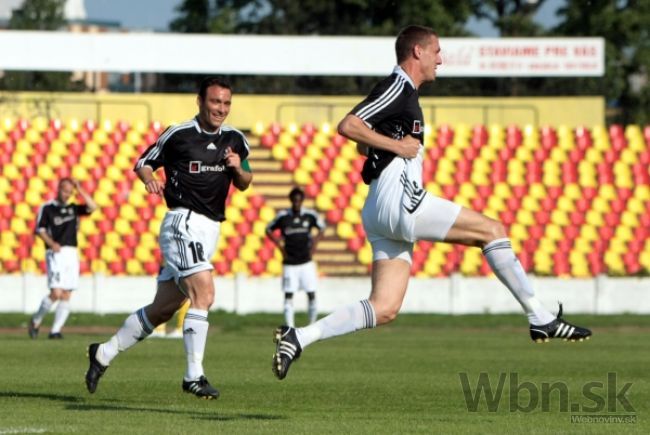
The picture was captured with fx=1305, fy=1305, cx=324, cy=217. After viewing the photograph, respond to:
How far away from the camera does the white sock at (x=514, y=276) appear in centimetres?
884

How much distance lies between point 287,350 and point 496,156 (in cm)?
2541

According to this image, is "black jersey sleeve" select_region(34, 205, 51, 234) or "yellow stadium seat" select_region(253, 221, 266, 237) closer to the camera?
"black jersey sleeve" select_region(34, 205, 51, 234)

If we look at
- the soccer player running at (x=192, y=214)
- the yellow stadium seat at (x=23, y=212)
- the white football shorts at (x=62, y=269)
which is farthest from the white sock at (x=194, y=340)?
the yellow stadium seat at (x=23, y=212)

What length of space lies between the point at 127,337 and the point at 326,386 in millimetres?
2222

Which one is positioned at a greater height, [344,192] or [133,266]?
[344,192]

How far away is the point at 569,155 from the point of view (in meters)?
33.4

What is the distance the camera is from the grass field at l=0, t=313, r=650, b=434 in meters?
8.75

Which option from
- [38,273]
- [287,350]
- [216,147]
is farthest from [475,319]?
[287,350]

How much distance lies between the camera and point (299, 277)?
2428 centimetres

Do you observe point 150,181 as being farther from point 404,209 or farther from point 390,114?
point 404,209

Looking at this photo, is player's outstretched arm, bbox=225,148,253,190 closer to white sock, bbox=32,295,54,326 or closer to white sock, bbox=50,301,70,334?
white sock, bbox=50,301,70,334

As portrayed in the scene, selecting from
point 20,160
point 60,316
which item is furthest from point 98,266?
point 60,316

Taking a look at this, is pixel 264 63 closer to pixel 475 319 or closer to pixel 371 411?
pixel 475 319

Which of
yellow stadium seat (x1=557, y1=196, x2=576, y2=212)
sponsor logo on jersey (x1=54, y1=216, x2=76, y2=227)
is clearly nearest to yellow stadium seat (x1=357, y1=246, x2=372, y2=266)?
yellow stadium seat (x1=557, y1=196, x2=576, y2=212)
